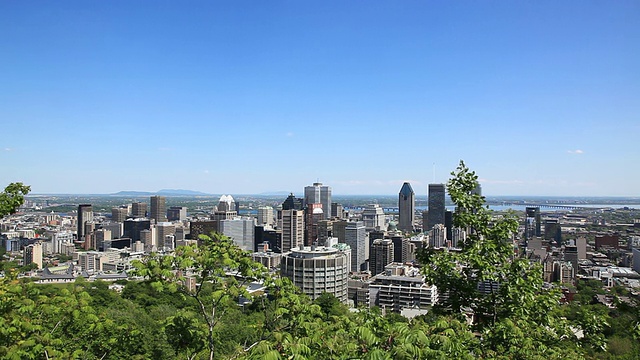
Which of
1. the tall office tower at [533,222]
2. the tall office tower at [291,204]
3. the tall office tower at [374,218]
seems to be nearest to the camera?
the tall office tower at [533,222]

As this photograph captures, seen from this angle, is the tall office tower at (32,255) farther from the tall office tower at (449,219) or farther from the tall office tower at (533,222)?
the tall office tower at (533,222)

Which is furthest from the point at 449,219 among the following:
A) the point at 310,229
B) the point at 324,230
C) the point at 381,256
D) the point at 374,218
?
the point at 374,218

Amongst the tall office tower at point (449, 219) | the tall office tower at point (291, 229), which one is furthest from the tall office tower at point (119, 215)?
the tall office tower at point (449, 219)

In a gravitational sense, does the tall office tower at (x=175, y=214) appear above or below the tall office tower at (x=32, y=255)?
above

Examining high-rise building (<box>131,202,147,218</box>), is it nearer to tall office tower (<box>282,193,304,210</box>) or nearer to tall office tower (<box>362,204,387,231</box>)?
tall office tower (<box>282,193,304,210</box>)

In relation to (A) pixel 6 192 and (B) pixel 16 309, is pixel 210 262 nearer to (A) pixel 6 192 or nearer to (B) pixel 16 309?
(B) pixel 16 309

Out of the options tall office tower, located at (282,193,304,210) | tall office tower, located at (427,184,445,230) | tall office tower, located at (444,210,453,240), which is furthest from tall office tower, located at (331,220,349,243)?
tall office tower, located at (427,184,445,230)

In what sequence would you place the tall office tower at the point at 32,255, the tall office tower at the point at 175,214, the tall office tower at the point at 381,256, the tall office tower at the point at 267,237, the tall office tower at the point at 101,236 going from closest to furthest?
the tall office tower at the point at 381,256 → the tall office tower at the point at 32,255 → the tall office tower at the point at 267,237 → the tall office tower at the point at 101,236 → the tall office tower at the point at 175,214

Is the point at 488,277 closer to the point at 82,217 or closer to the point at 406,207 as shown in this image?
the point at 82,217
